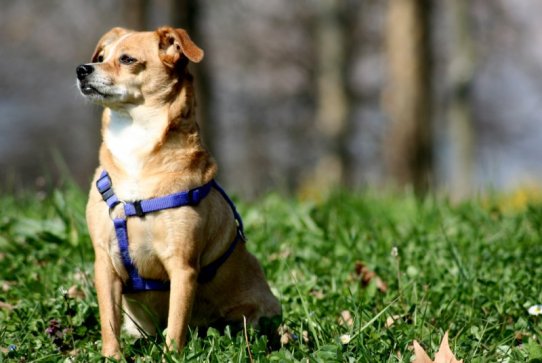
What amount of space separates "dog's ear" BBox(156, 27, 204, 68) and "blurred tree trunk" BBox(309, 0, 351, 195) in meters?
12.3

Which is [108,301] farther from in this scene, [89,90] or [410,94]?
[410,94]

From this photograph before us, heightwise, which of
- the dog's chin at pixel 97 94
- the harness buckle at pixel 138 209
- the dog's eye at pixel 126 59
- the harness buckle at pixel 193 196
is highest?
the dog's eye at pixel 126 59

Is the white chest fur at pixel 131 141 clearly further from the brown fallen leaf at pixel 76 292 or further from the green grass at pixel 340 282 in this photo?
the brown fallen leaf at pixel 76 292

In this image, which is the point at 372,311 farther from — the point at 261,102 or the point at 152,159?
the point at 261,102

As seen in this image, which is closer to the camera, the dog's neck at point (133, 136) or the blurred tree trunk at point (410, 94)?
the dog's neck at point (133, 136)

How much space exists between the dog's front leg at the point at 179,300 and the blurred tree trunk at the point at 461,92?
11339 mm

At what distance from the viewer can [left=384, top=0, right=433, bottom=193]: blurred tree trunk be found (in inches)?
453

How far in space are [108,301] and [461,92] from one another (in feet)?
39.5

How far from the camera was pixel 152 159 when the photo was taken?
3332 millimetres

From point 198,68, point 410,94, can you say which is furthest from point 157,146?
point 198,68

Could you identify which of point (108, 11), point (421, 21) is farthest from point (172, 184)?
point (108, 11)

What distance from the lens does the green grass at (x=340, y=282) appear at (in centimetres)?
317

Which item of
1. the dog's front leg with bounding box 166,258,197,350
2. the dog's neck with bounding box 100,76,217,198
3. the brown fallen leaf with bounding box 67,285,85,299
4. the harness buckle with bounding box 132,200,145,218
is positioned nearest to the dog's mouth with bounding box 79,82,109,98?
the dog's neck with bounding box 100,76,217,198

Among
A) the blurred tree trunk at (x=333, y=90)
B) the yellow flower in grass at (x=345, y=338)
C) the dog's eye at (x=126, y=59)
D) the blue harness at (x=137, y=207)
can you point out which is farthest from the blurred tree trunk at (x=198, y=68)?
the yellow flower in grass at (x=345, y=338)
